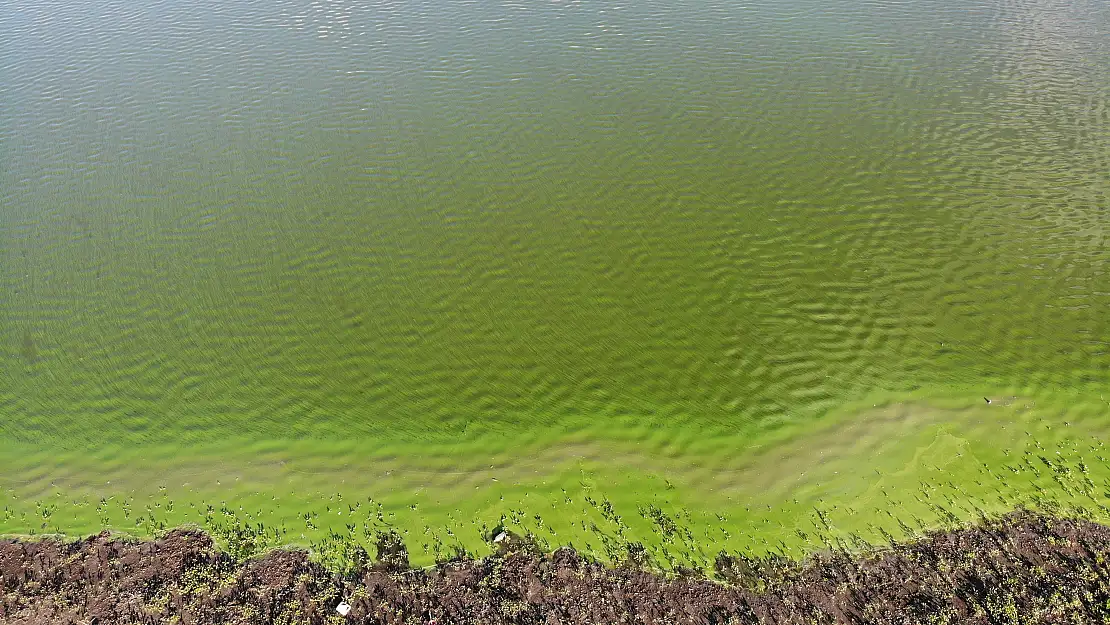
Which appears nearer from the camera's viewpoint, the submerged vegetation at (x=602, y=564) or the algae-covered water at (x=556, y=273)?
the submerged vegetation at (x=602, y=564)

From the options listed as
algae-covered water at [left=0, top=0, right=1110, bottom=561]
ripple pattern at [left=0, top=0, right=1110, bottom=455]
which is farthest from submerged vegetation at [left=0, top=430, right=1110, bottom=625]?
ripple pattern at [left=0, top=0, right=1110, bottom=455]

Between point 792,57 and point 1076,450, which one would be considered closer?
point 1076,450

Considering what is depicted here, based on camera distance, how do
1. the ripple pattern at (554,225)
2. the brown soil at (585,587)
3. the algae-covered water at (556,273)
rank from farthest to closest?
the ripple pattern at (554,225) < the algae-covered water at (556,273) < the brown soil at (585,587)

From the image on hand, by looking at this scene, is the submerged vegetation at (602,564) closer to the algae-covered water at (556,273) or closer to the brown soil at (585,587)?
the brown soil at (585,587)

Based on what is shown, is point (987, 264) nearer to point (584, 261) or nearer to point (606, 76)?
point (584, 261)

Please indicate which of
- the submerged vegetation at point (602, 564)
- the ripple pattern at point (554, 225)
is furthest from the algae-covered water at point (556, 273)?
the submerged vegetation at point (602, 564)

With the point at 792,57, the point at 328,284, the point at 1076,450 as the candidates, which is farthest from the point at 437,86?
the point at 1076,450

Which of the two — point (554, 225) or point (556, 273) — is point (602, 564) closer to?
point (556, 273)
